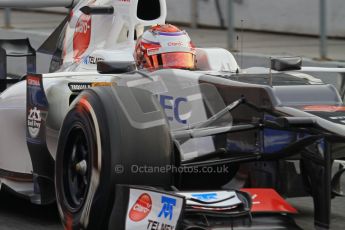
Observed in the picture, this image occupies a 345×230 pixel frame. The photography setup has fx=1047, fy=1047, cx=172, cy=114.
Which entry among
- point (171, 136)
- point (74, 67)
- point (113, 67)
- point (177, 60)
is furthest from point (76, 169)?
point (74, 67)

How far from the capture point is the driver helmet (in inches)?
278

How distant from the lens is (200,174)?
6.10 m

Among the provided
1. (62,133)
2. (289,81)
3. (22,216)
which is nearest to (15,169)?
(22,216)

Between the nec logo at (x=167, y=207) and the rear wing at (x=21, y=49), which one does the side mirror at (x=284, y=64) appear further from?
the rear wing at (x=21, y=49)

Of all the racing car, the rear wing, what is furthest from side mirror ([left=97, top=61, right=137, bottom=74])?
the rear wing

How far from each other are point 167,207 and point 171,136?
1.72 ft

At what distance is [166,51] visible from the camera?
7094mm

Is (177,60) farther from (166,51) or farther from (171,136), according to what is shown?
(171,136)

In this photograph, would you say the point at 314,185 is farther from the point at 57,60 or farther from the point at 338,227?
the point at 57,60

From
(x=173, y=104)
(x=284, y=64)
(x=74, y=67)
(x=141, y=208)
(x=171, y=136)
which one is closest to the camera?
(x=141, y=208)

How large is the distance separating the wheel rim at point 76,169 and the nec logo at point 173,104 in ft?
1.82

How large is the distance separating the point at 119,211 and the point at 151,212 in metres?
0.23

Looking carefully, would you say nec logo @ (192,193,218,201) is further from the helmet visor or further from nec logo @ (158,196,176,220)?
the helmet visor

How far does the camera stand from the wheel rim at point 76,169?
19.4 ft
